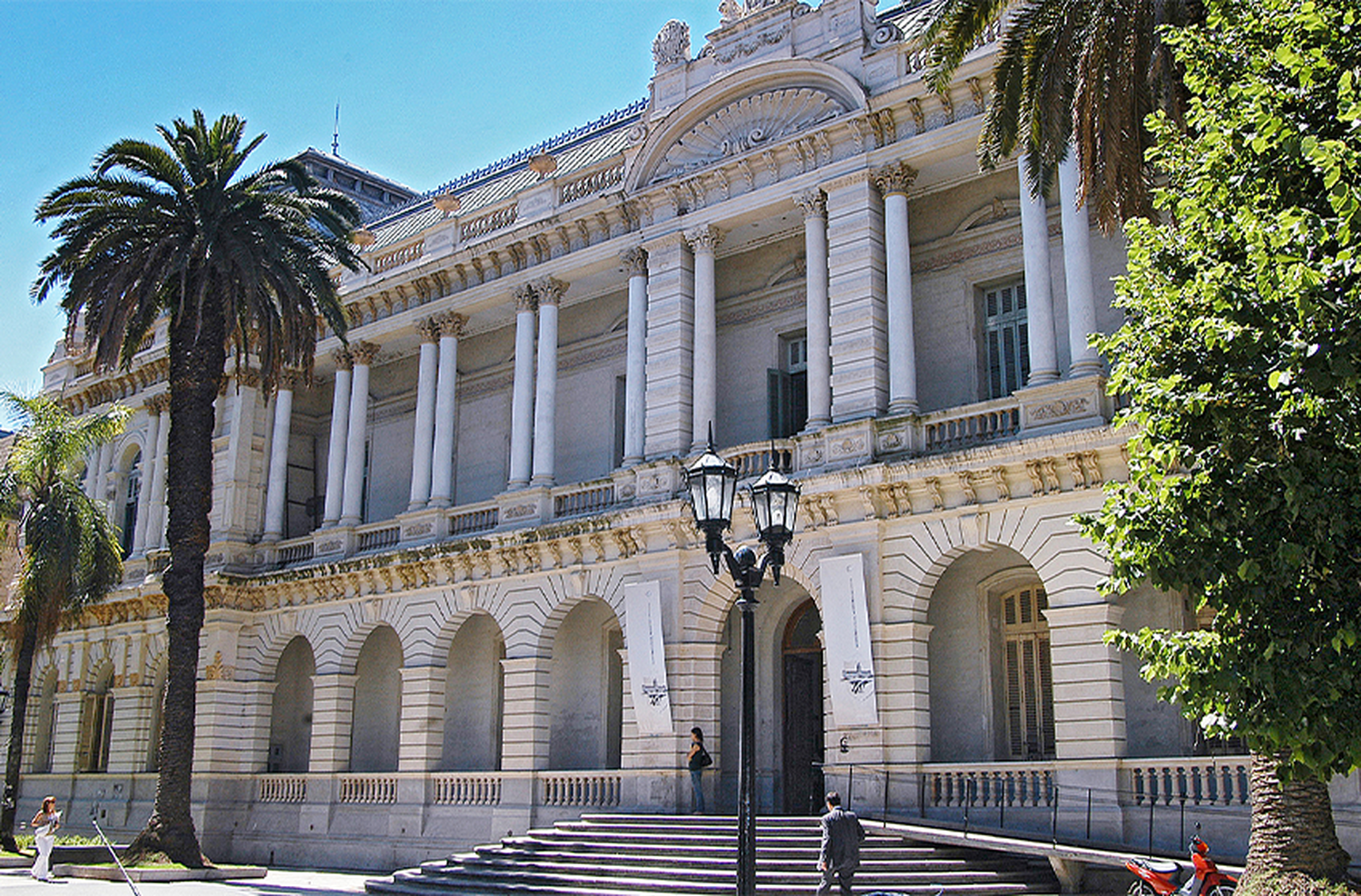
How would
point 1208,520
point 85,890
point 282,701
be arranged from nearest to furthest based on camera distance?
point 1208,520 → point 85,890 → point 282,701

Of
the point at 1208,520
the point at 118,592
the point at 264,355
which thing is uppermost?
the point at 264,355

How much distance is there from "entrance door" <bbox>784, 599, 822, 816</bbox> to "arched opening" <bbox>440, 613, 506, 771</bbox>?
25.3ft

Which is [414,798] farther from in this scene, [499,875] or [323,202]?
[323,202]

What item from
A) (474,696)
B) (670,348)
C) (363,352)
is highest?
(363,352)

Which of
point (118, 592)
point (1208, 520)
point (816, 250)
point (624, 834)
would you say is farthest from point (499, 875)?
point (118, 592)

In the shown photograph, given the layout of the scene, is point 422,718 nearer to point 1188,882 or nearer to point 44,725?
point 1188,882

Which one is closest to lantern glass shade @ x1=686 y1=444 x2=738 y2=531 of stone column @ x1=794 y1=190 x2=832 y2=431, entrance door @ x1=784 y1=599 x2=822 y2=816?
stone column @ x1=794 y1=190 x2=832 y2=431

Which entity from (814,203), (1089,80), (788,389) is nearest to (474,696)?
(788,389)

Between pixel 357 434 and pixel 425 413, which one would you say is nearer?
pixel 425 413

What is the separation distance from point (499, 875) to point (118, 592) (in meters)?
19.7

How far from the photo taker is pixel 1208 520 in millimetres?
10312

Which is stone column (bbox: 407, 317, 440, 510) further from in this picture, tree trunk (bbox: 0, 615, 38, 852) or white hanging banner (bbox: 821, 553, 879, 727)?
white hanging banner (bbox: 821, 553, 879, 727)

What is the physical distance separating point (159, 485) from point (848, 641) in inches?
931

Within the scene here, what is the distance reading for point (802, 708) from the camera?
2514 centimetres
